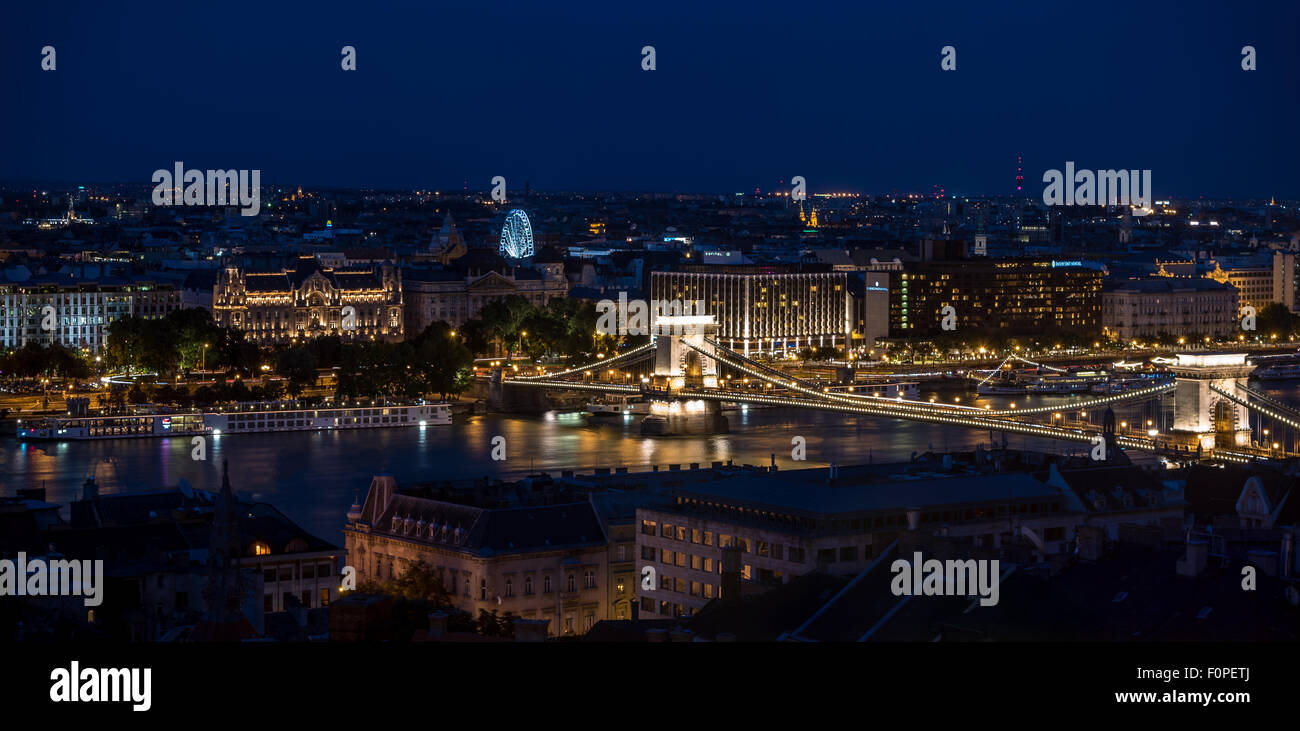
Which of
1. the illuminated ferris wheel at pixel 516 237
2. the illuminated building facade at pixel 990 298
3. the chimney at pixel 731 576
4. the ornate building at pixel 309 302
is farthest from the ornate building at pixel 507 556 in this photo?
the illuminated ferris wheel at pixel 516 237

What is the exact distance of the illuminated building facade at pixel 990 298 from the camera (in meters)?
41.2

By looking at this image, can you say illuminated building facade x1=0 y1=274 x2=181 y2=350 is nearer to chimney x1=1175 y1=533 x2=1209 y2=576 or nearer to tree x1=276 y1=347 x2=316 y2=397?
tree x1=276 y1=347 x2=316 y2=397

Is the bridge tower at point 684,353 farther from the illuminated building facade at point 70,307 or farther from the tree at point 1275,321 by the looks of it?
the tree at point 1275,321

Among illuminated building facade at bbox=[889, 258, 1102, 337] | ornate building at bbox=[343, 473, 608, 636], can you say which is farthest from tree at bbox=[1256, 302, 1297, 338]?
ornate building at bbox=[343, 473, 608, 636]

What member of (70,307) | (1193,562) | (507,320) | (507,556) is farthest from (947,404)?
(1193,562)

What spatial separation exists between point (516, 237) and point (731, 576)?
4041 cm

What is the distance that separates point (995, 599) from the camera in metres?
7.02

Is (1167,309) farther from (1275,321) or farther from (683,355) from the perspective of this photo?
(683,355)

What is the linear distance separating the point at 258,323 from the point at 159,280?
228 centimetres

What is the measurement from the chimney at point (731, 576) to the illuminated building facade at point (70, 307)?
989 inches

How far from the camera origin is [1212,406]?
19.4m

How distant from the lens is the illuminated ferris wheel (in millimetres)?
48656
